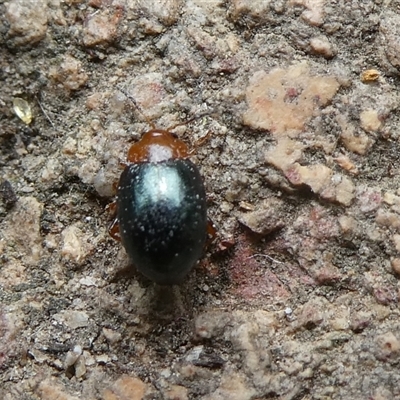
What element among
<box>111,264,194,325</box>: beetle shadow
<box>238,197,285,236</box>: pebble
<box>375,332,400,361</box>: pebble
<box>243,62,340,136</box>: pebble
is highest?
<box>243,62,340,136</box>: pebble

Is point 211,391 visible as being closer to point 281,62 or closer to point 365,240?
point 365,240

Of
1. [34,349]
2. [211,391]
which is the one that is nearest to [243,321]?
[211,391]

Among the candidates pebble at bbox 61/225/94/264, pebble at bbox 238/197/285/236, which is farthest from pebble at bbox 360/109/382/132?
pebble at bbox 61/225/94/264

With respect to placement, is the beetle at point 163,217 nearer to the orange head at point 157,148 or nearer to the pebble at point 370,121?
the orange head at point 157,148

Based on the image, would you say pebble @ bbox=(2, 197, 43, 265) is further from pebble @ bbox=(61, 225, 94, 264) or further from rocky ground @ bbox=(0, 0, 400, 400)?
pebble @ bbox=(61, 225, 94, 264)

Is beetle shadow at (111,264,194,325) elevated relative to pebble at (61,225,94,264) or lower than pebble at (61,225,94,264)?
lower

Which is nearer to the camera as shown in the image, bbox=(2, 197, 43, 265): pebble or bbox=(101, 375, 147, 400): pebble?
bbox=(101, 375, 147, 400): pebble

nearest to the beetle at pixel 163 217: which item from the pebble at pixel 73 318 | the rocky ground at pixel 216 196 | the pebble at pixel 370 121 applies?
the rocky ground at pixel 216 196

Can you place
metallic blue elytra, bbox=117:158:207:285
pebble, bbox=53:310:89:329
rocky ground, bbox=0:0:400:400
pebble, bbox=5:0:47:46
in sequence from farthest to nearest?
pebble, bbox=5:0:47:46 < pebble, bbox=53:310:89:329 < rocky ground, bbox=0:0:400:400 < metallic blue elytra, bbox=117:158:207:285
